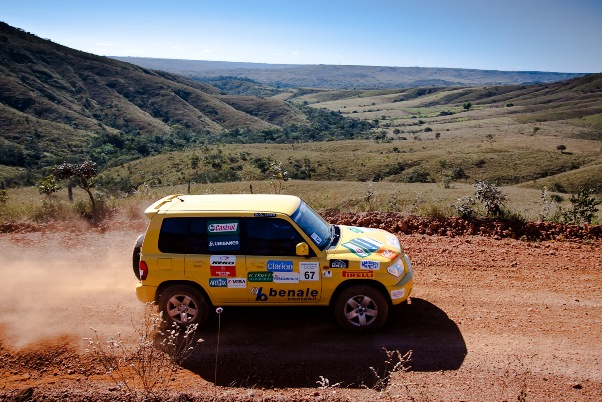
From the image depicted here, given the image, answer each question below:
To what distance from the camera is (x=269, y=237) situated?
249 inches

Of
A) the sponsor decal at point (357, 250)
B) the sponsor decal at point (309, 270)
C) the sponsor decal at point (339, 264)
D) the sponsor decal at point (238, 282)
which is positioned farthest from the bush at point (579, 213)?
the sponsor decal at point (238, 282)

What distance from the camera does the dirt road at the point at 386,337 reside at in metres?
5.18

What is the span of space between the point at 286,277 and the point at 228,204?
1.40 metres

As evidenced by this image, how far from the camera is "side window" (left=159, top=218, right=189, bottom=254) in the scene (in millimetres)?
6367

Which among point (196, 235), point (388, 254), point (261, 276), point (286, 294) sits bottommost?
point (286, 294)

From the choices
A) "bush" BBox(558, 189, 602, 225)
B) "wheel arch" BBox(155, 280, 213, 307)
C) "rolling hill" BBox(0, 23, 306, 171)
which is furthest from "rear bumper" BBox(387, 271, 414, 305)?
"rolling hill" BBox(0, 23, 306, 171)

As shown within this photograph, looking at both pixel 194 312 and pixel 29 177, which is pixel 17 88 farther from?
pixel 194 312

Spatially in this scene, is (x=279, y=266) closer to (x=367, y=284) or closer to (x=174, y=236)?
(x=367, y=284)

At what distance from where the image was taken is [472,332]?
20.4 ft

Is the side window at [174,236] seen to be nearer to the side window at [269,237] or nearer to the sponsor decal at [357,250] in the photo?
the side window at [269,237]

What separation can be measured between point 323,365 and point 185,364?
1747mm

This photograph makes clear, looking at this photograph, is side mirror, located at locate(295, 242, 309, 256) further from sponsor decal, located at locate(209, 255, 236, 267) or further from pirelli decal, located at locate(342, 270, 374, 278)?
sponsor decal, located at locate(209, 255, 236, 267)


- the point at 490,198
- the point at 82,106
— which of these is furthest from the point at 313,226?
the point at 82,106

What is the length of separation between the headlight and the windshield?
37.5 inches
